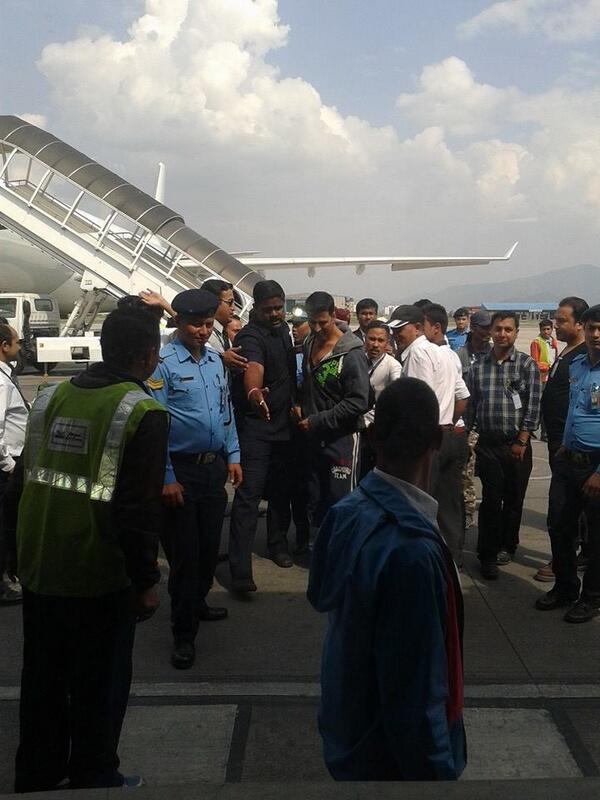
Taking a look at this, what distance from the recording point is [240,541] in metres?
4.76

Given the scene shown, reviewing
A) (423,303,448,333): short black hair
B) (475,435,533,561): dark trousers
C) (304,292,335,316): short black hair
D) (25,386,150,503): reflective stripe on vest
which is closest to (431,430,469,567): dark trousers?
(475,435,533,561): dark trousers

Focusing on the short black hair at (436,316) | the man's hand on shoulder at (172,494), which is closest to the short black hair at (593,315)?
the short black hair at (436,316)

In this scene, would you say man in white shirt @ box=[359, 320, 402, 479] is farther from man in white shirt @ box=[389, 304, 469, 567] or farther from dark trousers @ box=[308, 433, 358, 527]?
man in white shirt @ box=[389, 304, 469, 567]

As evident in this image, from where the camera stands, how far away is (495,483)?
5207 millimetres

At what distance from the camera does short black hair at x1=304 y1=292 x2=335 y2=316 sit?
5000mm

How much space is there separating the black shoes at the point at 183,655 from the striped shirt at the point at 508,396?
2534 mm

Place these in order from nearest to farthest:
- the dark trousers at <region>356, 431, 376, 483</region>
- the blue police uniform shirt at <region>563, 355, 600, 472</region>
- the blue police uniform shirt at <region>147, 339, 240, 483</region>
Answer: the blue police uniform shirt at <region>147, 339, 240, 483</region>, the blue police uniform shirt at <region>563, 355, 600, 472</region>, the dark trousers at <region>356, 431, 376, 483</region>

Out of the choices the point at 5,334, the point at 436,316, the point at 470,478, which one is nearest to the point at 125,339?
the point at 5,334

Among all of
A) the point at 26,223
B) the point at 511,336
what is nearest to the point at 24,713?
the point at 511,336

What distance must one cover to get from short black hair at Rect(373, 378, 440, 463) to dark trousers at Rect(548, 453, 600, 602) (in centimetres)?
289

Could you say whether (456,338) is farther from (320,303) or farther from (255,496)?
(255,496)

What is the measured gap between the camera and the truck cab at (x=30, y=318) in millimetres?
20703

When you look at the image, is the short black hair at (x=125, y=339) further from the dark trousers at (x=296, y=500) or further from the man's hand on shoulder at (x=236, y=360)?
the dark trousers at (x=296, y=500)

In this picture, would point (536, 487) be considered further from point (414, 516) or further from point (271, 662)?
point (414, 516)
